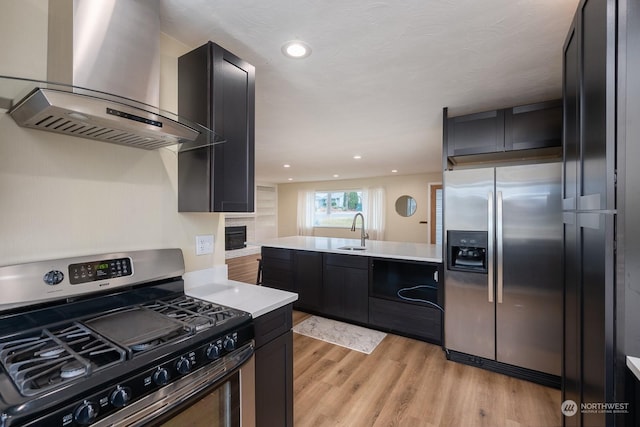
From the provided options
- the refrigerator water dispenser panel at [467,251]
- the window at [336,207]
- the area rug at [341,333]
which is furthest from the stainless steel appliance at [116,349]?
the window at [336,207]

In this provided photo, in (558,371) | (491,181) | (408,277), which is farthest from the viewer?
(408,277)

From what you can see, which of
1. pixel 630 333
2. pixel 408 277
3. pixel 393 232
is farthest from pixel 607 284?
pixel 393 232

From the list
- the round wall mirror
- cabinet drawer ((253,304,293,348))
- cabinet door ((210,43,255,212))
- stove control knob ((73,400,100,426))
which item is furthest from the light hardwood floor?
the round wall mirror

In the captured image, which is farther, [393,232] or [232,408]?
[393,232]

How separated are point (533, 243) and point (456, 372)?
1250 mm

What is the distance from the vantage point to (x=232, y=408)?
1.17 metres

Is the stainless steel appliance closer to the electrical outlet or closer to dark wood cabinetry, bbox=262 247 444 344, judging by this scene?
the electrical outlet

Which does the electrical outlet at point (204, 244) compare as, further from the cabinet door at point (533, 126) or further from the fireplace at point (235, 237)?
the fireplace at point (235, 237)

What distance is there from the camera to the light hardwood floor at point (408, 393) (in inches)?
72.2

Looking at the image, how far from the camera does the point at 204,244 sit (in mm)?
1742

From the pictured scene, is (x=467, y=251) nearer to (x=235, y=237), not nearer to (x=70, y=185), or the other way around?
(x=70, y=185)

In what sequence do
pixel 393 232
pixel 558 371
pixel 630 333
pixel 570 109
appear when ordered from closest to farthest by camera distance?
pixel 630 333 < pixel 570 109 < pixel 558 371 < pixel 393 232

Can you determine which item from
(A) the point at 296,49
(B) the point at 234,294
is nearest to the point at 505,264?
(B) the point at 234,294

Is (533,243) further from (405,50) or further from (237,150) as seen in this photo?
(237,150)
